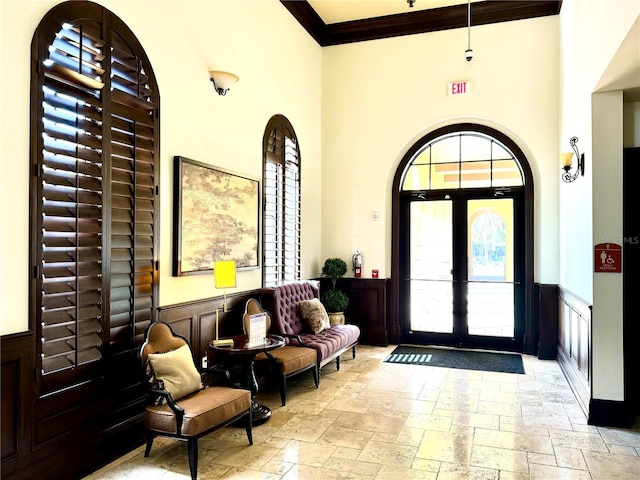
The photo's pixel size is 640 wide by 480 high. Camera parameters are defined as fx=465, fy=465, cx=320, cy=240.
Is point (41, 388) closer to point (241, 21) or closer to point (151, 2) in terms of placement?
point (151, 2)

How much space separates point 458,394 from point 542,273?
250 centimetres

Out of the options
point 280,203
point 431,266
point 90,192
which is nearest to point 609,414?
point 431,266

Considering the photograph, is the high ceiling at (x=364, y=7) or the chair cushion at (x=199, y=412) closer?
the chair cushion at (x=199, y=412)

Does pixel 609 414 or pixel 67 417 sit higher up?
pixel 67 417

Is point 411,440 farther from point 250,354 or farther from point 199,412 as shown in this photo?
point 199,412

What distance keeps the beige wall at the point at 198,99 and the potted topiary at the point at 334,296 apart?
288 mm

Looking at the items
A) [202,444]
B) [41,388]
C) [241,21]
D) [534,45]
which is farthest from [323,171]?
[41,388]

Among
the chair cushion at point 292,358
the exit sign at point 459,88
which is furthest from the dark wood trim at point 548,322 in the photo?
the chair cushion at point 292,358

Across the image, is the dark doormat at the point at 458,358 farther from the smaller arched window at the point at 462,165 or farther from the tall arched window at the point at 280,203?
the smaller arched window at the point at 462,165

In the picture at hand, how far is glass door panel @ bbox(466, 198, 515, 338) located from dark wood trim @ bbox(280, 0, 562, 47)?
2563mm

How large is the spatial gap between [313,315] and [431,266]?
232cm

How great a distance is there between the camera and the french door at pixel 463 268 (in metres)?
6.69

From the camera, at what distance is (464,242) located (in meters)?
6.87

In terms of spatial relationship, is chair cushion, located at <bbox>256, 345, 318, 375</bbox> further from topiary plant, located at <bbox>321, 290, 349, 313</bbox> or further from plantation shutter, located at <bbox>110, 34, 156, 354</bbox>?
topiary plant, located at <bbox>321, 290, 349, 313</bbox>
